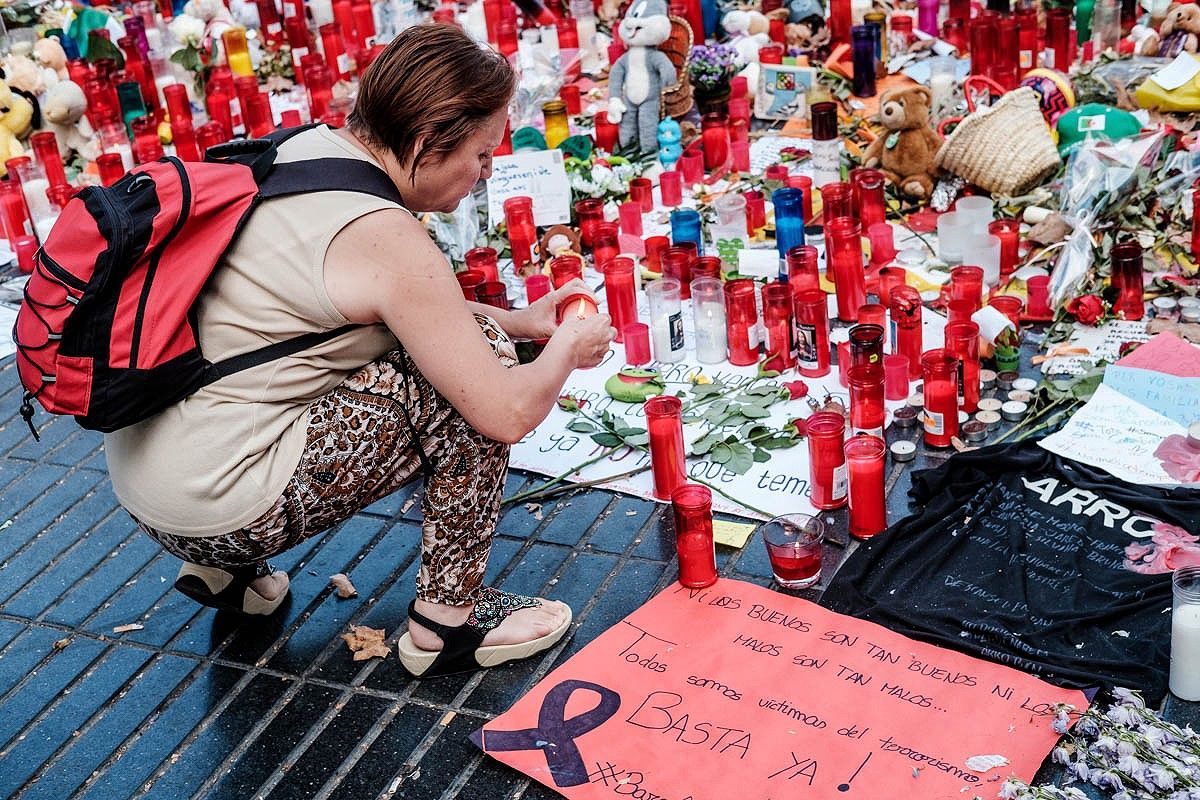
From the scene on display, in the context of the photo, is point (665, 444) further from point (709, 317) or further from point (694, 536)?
point (709, 317)

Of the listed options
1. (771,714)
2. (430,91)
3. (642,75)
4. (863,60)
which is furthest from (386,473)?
(863,60)

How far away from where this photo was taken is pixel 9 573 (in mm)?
3049

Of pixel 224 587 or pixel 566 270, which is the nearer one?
Answer: pixel 224 587

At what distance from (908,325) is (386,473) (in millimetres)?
1560

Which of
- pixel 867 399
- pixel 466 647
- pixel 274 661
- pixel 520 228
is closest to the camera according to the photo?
pixel 466 647

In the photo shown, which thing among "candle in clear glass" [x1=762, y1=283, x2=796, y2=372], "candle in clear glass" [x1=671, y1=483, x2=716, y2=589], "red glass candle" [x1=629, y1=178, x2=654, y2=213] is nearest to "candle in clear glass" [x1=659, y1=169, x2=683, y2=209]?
"red glass candle" [x1=629, y1=178, x2=654, y2=213]

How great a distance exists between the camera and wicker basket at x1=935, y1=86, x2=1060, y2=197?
4.04m

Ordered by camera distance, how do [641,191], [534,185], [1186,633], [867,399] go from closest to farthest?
[1186,633] → [867,399] → [534,185] → [641,191]

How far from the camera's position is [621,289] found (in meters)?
3.63

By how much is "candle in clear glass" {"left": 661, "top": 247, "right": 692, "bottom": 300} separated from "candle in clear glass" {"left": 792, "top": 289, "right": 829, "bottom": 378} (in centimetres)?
51

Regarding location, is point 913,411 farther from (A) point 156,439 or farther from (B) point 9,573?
(B) point 9,573

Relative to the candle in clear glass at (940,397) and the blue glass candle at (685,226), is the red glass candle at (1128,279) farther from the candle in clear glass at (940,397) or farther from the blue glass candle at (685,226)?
the blue glass candle at (685,226)

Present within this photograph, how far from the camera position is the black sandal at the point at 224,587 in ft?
8.59

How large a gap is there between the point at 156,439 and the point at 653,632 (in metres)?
1.03
